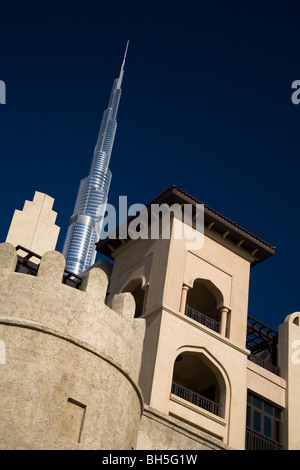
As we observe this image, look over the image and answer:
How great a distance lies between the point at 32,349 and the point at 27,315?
2.80 ft

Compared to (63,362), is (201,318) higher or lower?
higher

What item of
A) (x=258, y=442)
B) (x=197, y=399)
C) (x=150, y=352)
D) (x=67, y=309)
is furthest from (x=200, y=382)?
(x=67, y=309)

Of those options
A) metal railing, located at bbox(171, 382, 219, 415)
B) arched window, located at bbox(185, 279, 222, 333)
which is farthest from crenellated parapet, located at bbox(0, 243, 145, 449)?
arched window, located at bbox(185, 279, 222, 333)

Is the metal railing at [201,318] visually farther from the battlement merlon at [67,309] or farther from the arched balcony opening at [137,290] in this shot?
the battlement merlon at [67,309]

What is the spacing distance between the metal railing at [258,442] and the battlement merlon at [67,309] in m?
9.50

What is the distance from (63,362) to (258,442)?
12441 mm

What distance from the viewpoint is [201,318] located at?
88.1 feet

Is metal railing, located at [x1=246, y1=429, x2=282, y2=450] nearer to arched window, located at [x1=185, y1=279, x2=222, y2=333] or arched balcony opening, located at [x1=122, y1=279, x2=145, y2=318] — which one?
arched window, located at [x1=185, y1=279, x2=222, y2=333]

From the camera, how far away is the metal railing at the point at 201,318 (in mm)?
25781

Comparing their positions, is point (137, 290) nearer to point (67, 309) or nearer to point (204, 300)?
point (204, 300)

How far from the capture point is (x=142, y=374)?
74.6ft
